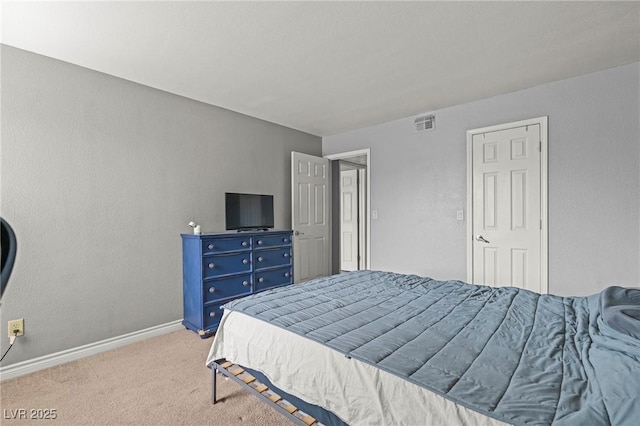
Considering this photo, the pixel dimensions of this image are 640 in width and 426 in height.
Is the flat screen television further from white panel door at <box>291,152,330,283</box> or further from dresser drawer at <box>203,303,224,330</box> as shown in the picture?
dresser drawer at <box>203,303,224,330</box>

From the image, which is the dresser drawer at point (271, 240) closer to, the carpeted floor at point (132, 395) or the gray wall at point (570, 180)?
the carpeted floor at point (132, 395)

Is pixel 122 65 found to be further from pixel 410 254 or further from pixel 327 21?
pixel 410 254

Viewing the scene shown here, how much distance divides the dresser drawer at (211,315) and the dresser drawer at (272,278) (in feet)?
1.62

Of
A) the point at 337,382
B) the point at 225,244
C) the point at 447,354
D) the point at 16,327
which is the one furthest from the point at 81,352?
the point at 447,354

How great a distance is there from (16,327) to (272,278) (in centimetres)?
219

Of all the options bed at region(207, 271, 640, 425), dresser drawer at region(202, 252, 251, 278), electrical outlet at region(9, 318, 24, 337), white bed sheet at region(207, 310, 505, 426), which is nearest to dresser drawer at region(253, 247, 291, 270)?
dresser drawer at region(202, 252, 251, 278)

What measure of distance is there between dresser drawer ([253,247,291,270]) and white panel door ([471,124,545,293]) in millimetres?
2207

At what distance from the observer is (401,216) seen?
412 cm

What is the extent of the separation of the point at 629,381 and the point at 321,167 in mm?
4194

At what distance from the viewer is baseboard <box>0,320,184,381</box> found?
2287 millimetres

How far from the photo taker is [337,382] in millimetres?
1270

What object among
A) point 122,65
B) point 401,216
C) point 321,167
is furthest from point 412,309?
point 321,167

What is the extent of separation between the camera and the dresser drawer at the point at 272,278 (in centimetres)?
353

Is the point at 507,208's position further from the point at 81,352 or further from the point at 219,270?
the point at 81,352
